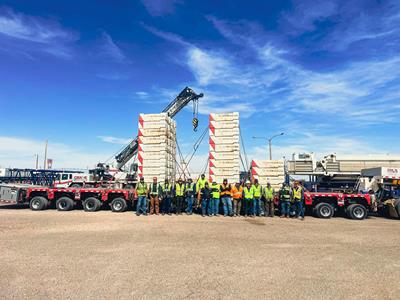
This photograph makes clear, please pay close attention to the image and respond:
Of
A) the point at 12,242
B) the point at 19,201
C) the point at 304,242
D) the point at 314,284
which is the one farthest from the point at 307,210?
the point at 19,201

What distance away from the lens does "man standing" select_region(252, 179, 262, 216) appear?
Result: 13906 mm

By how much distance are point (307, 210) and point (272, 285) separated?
38.0ft

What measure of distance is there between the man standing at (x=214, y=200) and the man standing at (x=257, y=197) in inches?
65.7

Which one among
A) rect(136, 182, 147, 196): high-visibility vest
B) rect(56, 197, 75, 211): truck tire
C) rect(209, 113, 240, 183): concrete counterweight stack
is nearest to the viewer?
rect(136, 182, 147, 196): high-visibility vest

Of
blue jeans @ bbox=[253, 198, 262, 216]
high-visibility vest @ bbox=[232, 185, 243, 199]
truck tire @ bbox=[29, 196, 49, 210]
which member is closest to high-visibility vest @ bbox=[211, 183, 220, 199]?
high-visibility vest @ bbox=[232, 185, 243, 199]

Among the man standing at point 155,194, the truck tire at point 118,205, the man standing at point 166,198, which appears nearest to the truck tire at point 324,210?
the man standing at point 166,198

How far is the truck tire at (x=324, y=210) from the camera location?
14.0 m

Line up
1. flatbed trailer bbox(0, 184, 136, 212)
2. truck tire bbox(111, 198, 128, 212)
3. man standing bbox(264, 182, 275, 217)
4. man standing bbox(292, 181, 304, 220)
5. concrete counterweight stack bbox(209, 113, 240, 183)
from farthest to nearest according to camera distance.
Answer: flatbed trailer bbox(0, 184, 136, 212) < truck tire bbox(111, 198, 128, 212) < concrete counterweight stack bbox(209, 113, 240, 183) < man standing bbox(264, 182, 275, 217) < man standing bbox(292, 181, 304, 220)

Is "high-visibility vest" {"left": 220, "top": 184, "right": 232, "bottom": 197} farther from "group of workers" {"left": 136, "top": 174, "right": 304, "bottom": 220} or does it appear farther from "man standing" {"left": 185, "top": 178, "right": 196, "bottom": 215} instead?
"man standing" {"left": 185, "top": 178, "right": 196, "bottom": 215}

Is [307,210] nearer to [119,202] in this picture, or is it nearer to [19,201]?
[119,202]

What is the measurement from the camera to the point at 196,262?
6270 millimetres

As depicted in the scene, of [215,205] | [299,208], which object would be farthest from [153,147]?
[299,208]

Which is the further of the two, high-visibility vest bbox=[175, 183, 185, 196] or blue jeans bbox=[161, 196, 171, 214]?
blue jeans bbox=[161, 196, 171, 214]

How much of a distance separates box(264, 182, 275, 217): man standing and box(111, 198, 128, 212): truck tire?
22.3 feet
